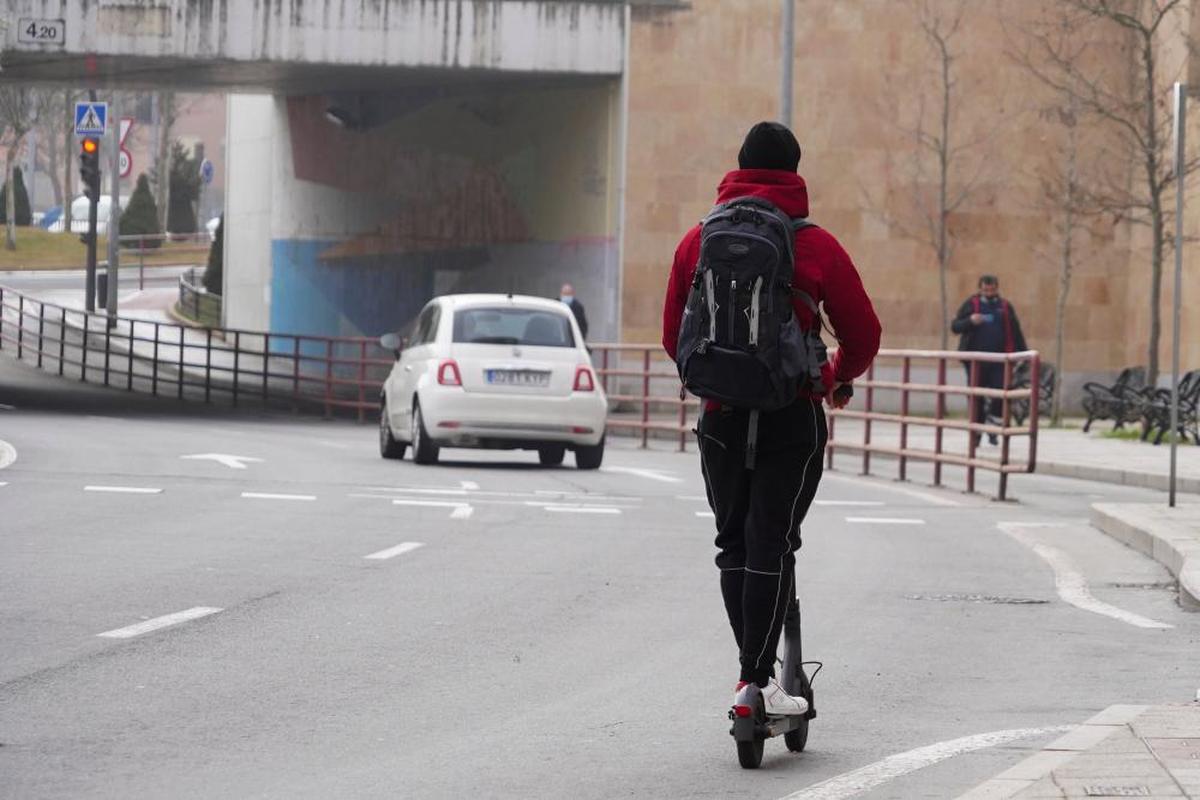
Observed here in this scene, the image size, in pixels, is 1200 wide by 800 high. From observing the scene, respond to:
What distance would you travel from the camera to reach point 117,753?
268 inches

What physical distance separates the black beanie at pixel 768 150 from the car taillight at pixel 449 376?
48.9 ft

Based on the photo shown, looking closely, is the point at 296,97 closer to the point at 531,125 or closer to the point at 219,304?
the point at 531,125

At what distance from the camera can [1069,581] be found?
12883 mm

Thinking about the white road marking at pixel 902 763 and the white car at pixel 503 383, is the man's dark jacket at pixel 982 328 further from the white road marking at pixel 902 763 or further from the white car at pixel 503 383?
the white road marking at pixel 902 763

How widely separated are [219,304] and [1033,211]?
3207cm

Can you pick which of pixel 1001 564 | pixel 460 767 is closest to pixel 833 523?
pixel 1001 564

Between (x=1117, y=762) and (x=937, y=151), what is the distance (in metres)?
30.9

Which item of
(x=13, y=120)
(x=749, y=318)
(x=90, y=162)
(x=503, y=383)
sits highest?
(x=13, y=120)

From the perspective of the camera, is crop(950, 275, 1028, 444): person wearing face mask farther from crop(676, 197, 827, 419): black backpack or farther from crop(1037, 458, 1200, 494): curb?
crop(676, 197, 827, 419): black backpack

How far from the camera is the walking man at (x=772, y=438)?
273 inches

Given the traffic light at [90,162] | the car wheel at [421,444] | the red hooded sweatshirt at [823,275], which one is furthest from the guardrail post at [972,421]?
the traffic light at [90,162]

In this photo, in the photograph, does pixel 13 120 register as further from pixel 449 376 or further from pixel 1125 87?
pixel 449 376

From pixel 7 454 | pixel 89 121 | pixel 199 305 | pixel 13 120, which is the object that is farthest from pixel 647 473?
pixel 13 120

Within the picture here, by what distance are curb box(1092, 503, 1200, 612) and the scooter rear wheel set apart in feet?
17.0
